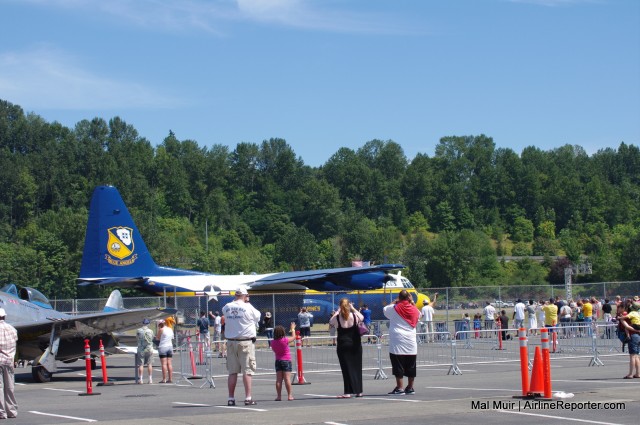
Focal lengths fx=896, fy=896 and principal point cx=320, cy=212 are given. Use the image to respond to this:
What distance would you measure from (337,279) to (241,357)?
93.4 feet

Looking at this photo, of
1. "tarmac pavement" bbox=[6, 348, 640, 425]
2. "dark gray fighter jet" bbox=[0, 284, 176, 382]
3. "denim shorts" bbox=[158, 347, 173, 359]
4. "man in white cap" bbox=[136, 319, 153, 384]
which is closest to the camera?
"tarmac pavement" bbox=[6, 348, 640, 425]

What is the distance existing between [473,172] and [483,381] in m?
160

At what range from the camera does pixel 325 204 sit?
137500mm

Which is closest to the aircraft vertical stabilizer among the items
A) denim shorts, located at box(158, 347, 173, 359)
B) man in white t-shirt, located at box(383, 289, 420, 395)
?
denim shorts, located at box(158, 347, 173, 359)

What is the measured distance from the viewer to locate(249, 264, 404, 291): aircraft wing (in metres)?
41.3

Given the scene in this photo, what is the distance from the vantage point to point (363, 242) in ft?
361

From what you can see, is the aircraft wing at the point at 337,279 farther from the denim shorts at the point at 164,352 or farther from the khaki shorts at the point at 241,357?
the khaki shorts at the point at 241,357

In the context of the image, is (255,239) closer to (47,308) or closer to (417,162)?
(417,162)

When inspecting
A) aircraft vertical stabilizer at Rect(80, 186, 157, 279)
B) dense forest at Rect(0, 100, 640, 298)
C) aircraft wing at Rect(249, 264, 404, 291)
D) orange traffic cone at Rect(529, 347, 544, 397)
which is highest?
dense forest at Rect(0, 100, 640, 298)

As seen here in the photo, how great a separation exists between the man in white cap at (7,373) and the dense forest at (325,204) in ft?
206

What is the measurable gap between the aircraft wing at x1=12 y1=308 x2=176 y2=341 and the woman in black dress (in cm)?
806

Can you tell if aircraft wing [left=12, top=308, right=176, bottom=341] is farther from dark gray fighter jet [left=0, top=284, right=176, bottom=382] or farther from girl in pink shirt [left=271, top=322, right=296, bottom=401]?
girl in pink shirt [left=271, top=322, right=296, bottom=401]

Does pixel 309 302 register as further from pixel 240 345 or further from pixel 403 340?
pixel 240 345

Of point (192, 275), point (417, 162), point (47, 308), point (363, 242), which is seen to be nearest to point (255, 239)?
point (363, 242)
